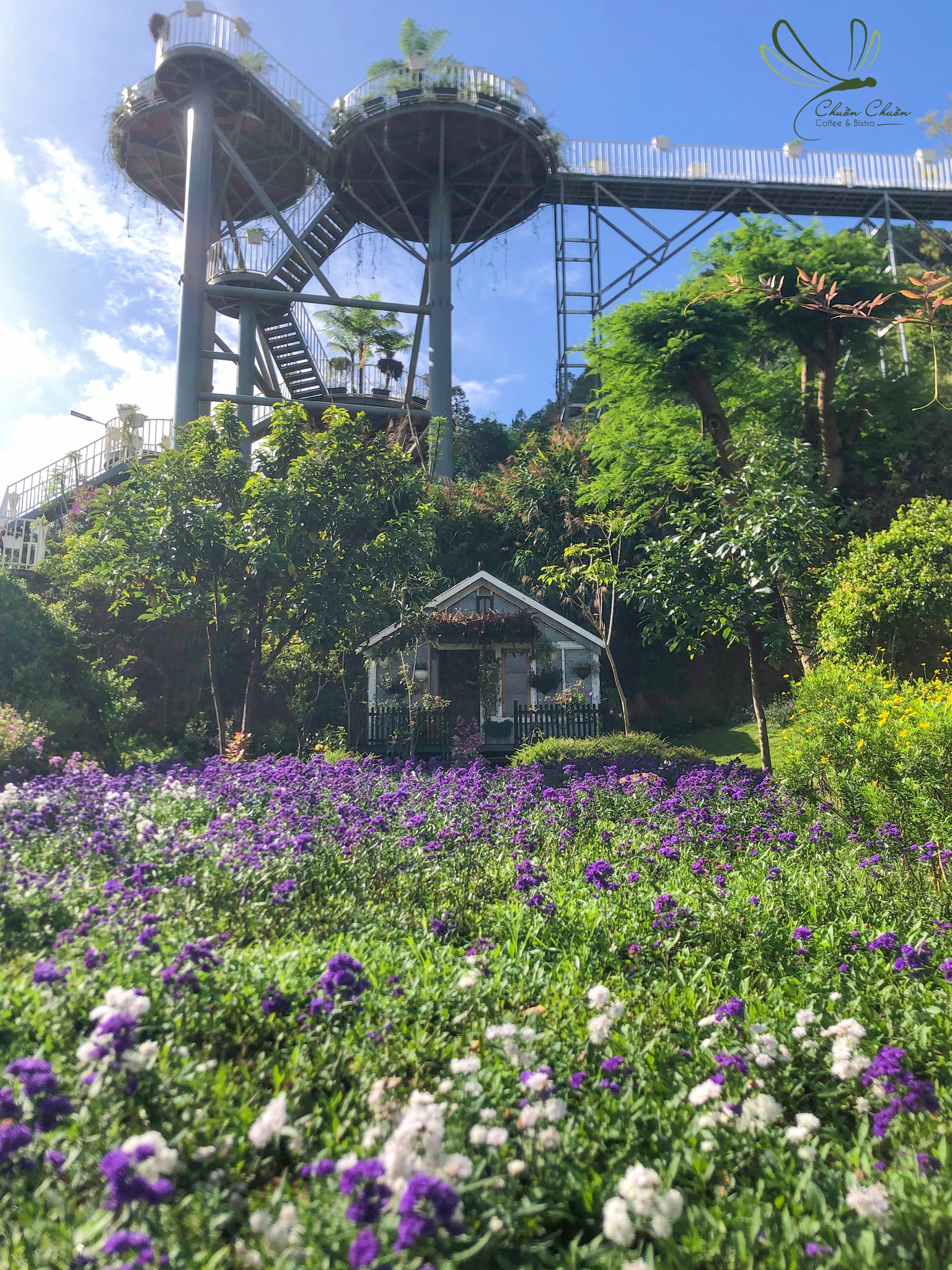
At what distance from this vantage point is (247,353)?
2417 cm

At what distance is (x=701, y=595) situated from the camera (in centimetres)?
1205

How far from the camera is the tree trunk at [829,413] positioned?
1791 cm

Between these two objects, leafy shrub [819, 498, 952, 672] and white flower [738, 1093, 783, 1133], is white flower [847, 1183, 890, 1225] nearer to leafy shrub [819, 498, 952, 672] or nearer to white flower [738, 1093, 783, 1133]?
white flower [738, 1093, 783, 1133]

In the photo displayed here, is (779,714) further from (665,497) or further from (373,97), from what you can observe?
(373,97)

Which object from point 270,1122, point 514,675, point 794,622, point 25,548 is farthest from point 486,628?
point 270,1122

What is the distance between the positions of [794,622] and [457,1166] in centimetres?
1144

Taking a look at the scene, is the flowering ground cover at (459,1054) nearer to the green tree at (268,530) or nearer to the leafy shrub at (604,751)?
the leafy shrub at (604,751)

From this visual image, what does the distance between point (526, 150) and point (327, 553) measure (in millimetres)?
17204

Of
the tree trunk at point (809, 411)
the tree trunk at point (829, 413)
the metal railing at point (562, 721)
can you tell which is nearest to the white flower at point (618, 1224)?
the metal railing at point (562, 721)

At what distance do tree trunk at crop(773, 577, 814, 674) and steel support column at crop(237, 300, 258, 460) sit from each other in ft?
55.3

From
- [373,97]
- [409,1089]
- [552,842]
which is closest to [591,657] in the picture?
[552,842]

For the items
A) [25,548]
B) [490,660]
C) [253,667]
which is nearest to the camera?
[253,667]

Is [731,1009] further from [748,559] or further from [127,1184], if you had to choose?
[748,559]

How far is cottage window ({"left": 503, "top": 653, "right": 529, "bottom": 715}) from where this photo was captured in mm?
21484
